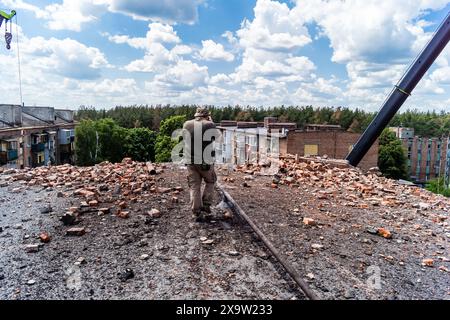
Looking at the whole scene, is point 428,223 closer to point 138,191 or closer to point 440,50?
point 138,191

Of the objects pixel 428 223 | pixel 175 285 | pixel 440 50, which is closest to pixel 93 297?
pixel 175 285

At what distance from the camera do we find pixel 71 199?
7199 millimetres

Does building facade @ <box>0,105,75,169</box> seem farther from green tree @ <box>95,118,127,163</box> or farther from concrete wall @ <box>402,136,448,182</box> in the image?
concrete wall @ <box>402,136,448,182</box>

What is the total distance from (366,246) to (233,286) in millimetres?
2633

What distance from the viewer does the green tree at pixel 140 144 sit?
48.2m

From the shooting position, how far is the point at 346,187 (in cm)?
930

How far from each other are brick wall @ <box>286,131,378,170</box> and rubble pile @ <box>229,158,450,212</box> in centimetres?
1799

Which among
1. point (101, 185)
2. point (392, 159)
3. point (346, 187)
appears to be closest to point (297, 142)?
point (392, 159)

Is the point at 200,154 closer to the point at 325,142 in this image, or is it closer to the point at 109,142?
the point at 325,142

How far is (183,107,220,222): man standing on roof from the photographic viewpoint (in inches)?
227

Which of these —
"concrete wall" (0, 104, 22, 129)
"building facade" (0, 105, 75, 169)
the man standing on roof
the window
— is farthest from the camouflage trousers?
"concrete wall" (0, 104, 22, 129)

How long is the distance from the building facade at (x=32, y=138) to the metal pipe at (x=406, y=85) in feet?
84.0

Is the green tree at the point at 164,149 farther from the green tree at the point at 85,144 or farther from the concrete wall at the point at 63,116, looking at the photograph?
the concrete wall at the point at 63,116

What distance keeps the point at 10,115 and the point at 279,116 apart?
57829 millimetres
